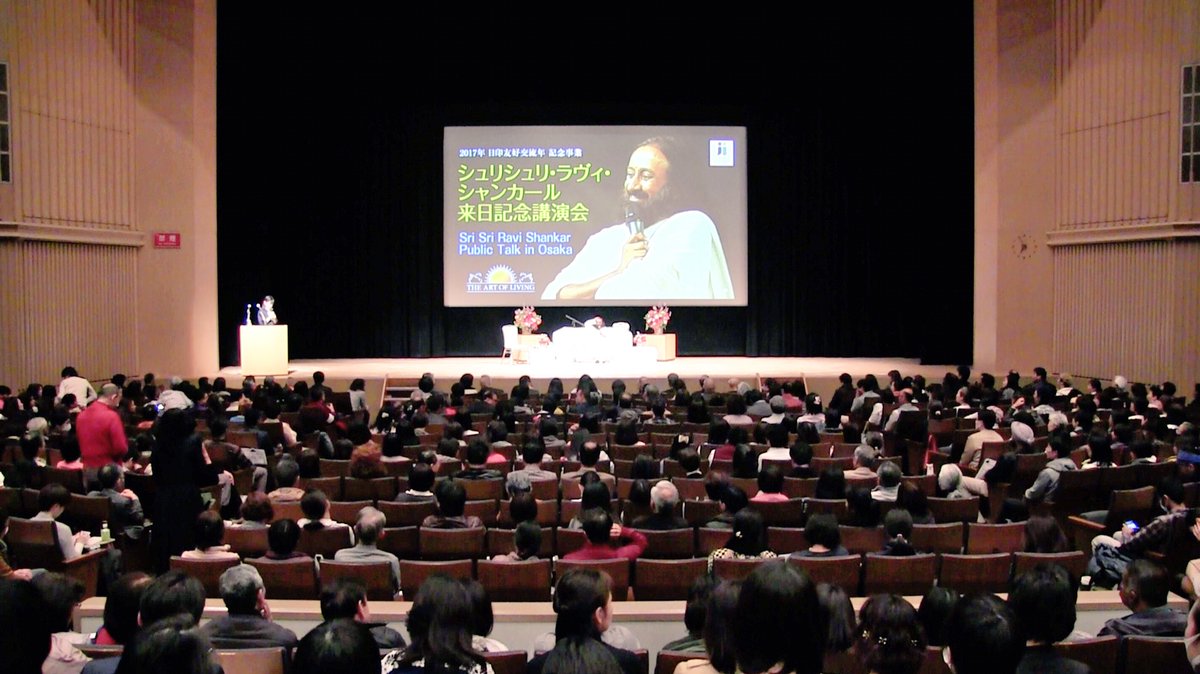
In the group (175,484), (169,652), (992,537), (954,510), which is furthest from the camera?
(954,510)

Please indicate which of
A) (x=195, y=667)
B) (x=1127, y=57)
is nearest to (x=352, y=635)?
(x=195, y=667)

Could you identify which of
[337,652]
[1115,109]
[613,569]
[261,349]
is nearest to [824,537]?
[613,569]

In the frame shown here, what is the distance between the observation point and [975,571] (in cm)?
515

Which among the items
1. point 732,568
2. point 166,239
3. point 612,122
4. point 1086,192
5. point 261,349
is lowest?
point 732,568

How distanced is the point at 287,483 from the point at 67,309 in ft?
27.9

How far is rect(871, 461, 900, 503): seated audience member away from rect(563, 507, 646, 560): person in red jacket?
2.01m

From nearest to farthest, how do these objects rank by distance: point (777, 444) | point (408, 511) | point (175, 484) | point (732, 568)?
point (732, 568) → point (175, 484) → point (408, 511) → point (777, 444)

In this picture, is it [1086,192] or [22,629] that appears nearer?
[22,629]

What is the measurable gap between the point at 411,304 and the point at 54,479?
12.7m

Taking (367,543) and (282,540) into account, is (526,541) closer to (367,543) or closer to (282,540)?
(367,543)

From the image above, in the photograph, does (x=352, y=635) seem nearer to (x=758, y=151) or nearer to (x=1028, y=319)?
(x=1028, y=319)

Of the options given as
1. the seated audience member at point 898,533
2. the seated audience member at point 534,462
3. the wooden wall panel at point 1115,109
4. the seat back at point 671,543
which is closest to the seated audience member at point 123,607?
the seat back at point 671,543

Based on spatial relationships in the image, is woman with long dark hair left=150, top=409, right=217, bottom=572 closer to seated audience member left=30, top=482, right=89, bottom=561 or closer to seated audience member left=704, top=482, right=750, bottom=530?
seated audience member left=30, top=482, right=89, bottom=561

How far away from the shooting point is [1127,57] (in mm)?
14266
